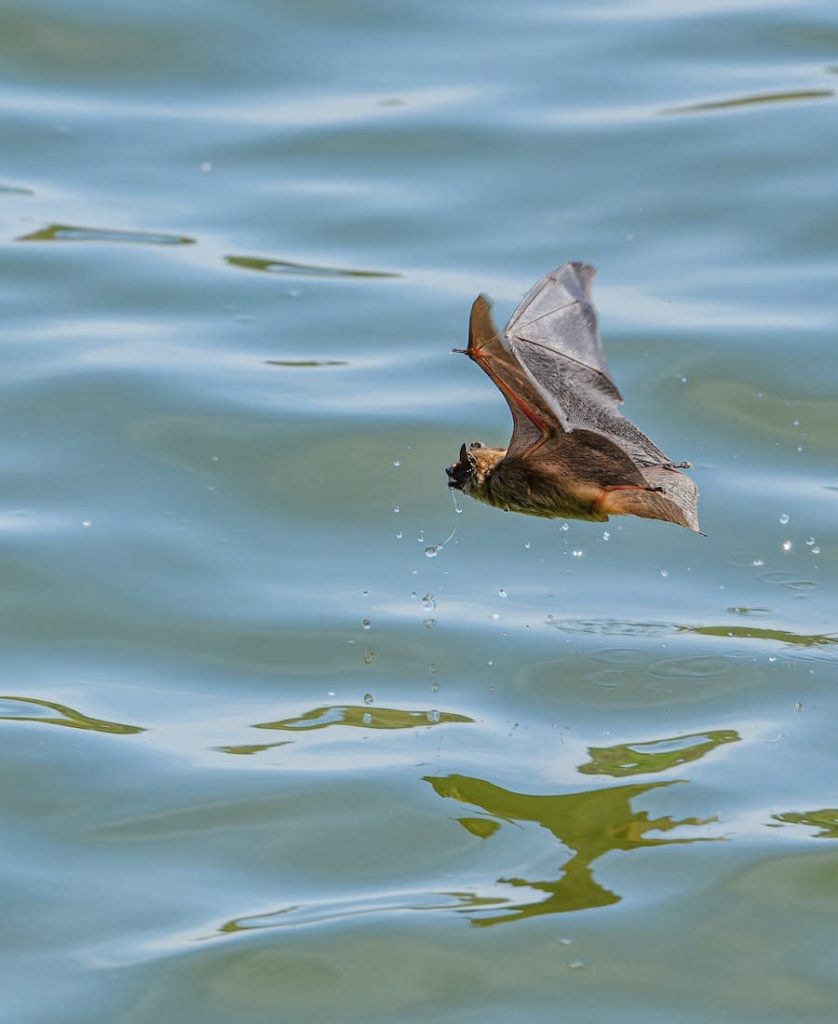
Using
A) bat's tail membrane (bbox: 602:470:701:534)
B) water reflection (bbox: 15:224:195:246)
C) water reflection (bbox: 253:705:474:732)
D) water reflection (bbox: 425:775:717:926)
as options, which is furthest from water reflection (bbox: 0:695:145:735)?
water reflection (bbox: 15:224:195:246)

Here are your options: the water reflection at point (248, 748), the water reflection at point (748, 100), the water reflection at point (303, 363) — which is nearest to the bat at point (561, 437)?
the water reflection at point (248, 748)

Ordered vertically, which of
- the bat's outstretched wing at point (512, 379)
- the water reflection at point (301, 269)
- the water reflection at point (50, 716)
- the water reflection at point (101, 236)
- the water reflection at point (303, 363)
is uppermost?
the water reflection at point (101, 236)

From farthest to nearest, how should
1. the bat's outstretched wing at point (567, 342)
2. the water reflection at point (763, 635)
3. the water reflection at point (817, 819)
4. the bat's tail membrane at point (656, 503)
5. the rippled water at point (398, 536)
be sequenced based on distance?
the water reflection at point (763, 635) < the bat's outstretched wing at point (567, 342) < the water reflection at point (817, 819) < the bat's tail membrane at point (656, 503) < the rippled water at point (398, 536)

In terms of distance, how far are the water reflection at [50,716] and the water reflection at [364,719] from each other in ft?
1.47

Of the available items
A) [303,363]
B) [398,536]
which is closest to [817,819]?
[398,536]

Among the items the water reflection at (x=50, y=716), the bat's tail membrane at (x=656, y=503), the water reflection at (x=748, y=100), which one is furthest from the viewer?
the water reflection at (x=748, y=100)

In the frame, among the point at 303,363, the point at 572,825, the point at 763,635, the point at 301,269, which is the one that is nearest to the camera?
the point at 572,825

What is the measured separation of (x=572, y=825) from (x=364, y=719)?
95cm

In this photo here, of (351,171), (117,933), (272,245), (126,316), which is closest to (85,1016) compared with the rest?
(117,933)

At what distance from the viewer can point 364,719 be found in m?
5.95

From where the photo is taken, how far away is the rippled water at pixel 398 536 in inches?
191

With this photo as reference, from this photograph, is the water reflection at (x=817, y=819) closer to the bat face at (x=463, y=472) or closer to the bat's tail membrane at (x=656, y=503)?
the bat's tail membrane at (x=656, y=503)

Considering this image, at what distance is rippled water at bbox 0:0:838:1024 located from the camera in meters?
4.85

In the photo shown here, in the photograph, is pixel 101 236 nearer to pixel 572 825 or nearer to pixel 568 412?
pixel 568 412
